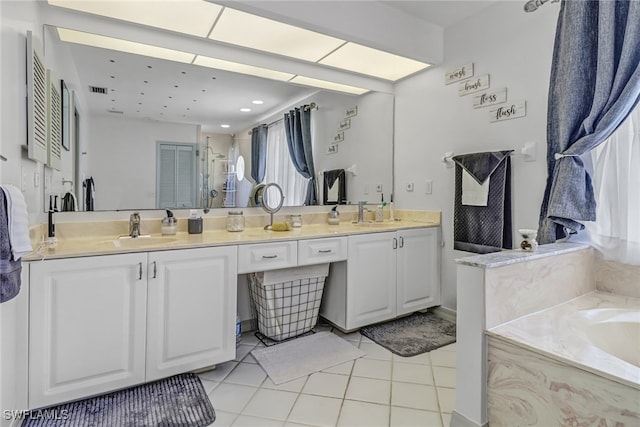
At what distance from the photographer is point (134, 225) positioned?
2.15 meters

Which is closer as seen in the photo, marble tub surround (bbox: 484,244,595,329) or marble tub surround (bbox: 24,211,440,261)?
marble tub surround (bbox: 484,244,595,329)

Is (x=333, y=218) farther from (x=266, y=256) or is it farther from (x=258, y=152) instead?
(x=266, y=256)

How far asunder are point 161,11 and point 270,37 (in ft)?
2.43

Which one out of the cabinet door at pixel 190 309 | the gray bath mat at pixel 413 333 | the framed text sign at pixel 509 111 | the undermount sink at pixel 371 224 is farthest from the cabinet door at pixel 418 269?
the cabinet door at pixel 190 309

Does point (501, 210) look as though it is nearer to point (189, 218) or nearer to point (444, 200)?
point (444, 200)

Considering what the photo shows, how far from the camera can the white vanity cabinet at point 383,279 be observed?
254cm

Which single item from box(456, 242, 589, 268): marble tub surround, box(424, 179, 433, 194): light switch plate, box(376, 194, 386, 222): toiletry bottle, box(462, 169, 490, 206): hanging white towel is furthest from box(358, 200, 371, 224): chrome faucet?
box(456, 242, 589, 268): marble tub surround

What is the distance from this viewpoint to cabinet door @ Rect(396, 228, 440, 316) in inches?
109

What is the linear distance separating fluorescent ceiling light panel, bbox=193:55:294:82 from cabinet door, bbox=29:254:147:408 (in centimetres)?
152

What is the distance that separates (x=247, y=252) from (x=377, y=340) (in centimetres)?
119

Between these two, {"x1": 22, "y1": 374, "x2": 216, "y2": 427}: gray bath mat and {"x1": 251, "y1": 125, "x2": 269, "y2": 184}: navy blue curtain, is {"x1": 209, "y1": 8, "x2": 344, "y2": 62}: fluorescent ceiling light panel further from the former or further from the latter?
{"x1": 22, "y1": 374, "x2": 216, "y2": 427}: gray bath mat

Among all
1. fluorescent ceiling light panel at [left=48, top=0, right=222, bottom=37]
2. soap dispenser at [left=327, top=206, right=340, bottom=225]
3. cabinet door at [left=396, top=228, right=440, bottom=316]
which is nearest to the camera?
fluorescent ceiling light panel at [left=48, top=0, right=222, bottom=37]

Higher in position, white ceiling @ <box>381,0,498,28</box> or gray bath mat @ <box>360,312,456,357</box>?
white ceiling @ <box>381,0,498,28</box>

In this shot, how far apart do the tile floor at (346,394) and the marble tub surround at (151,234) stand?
805mm
